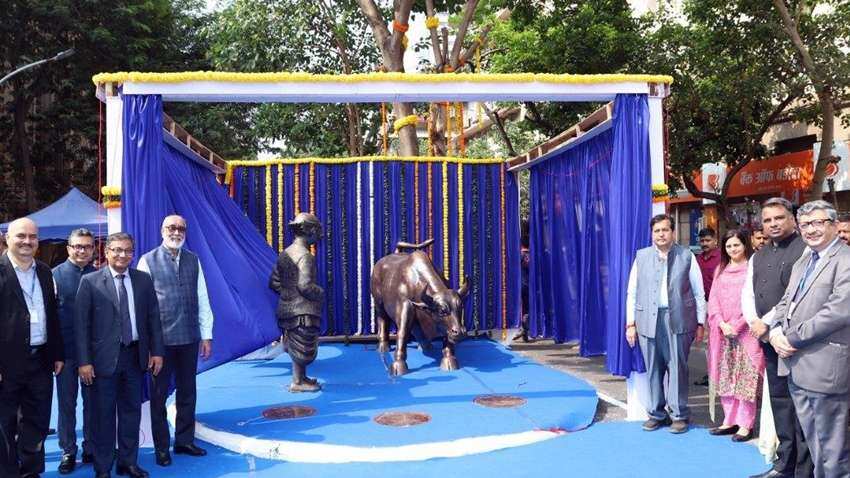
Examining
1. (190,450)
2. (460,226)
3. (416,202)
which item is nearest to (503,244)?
(460,226)

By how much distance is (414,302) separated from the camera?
7.01 m

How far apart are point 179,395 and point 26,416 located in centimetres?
89

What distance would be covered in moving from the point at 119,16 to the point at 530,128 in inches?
390

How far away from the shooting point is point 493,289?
8938 mm

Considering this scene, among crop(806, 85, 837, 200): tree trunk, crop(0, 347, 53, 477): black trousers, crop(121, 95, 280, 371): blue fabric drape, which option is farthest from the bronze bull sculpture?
crop(806, 85, 837, 200): tree trunk

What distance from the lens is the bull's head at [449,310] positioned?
6.48m

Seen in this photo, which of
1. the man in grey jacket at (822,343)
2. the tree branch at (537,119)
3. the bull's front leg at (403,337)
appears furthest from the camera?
the tree branch at (537,119)

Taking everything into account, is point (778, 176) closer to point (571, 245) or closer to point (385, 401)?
point (571, 245)

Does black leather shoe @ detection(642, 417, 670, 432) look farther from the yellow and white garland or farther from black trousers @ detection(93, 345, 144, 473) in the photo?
black trousers @ detection(93, 345, 144, 473)

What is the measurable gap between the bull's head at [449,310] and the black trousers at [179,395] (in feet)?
8.47

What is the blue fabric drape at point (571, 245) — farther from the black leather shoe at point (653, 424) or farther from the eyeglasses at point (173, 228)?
the eyeglasses at point (173, 228)

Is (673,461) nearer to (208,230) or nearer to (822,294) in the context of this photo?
(822,294)

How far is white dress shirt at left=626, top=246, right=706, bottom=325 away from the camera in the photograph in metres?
4.94

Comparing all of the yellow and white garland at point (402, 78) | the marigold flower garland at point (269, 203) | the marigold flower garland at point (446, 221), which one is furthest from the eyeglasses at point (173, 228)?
the marigold flower garland at point (446, 221)
